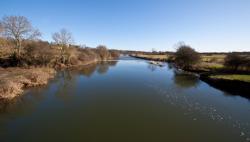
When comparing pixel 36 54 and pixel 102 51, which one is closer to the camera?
pixel 36 54

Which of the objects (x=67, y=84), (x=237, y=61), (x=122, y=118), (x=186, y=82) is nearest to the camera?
(x=122, y=118)

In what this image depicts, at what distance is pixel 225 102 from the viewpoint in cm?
1852

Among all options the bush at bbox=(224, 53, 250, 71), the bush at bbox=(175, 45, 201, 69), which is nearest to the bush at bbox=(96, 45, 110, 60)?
the bush at bbox=(175, 45, 201, 69)

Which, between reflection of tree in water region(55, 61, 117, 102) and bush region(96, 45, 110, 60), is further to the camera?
bush region(96, 45, 110, 60)

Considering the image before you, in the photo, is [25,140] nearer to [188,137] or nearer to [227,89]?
[188,137]

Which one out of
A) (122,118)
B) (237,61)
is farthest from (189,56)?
(122,118)

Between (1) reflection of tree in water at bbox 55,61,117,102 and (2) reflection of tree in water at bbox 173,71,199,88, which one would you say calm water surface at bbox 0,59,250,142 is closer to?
(1) reflection of tree in water at bbox 55,61,117,102

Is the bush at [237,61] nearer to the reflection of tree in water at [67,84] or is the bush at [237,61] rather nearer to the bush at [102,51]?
the reflection of tree in water at [67,84]

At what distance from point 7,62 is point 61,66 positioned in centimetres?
1467

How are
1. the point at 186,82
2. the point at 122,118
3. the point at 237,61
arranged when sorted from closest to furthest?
the point at 122,118 → the point at 186,82 → the point at 237,61

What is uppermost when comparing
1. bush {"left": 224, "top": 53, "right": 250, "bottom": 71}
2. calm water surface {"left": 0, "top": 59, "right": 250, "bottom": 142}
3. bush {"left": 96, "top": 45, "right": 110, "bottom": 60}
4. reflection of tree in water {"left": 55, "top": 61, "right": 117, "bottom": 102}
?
bush {"left": 96, "top": 45, "right": 110, "bottom": 60}

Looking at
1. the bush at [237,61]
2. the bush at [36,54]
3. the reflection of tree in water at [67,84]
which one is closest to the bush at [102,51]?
the bush at [36,54]

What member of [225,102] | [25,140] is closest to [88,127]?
[25,140]

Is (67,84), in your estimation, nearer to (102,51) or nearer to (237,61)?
(237,61)
